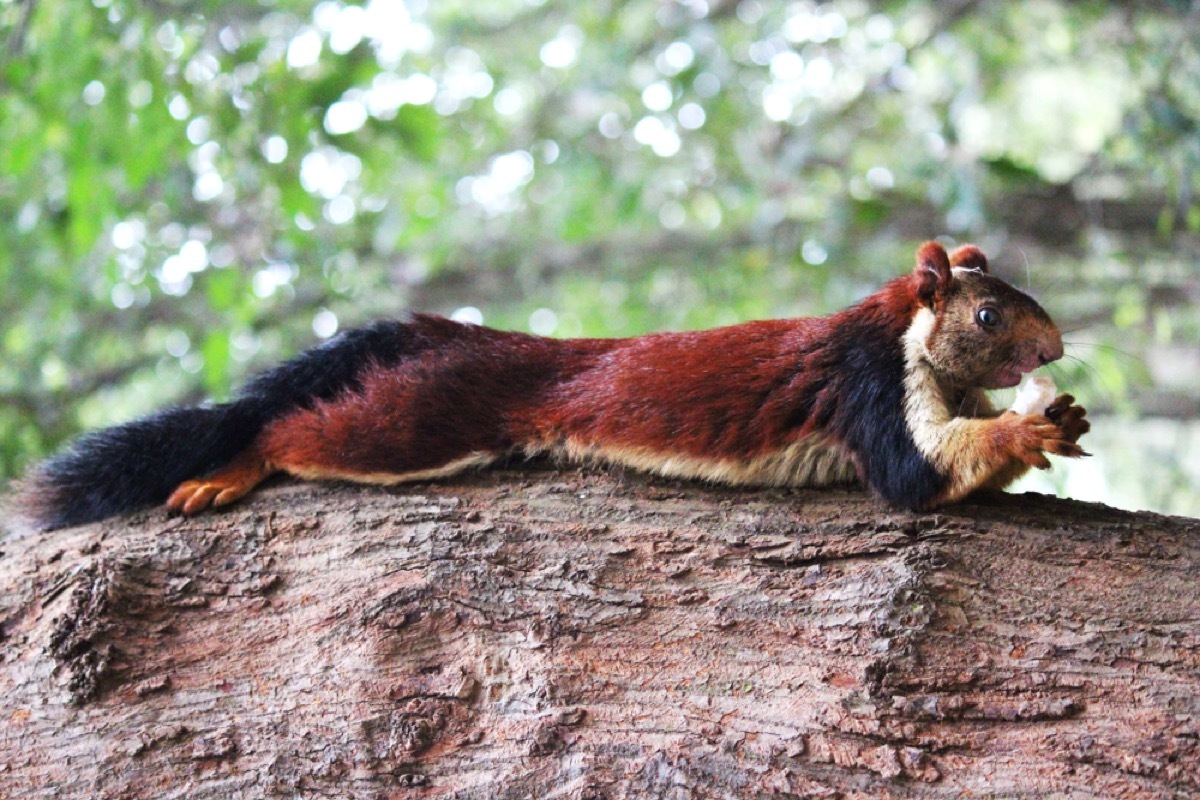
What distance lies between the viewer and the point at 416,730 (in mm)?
2498

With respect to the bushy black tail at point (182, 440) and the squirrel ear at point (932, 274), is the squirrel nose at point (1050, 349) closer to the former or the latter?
the squirrel ear at point (932, 274)

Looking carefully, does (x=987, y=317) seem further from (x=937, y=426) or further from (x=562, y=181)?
(x=562, y=181)

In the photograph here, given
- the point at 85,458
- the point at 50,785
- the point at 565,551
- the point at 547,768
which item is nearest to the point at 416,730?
the point at 547,768

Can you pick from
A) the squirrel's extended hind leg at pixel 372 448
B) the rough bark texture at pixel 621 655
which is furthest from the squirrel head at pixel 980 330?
the squirrel's extended hind leg at pixel 372 448

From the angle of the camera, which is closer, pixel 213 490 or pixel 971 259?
pixel 213 490

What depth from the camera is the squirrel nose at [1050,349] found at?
9.70 feet

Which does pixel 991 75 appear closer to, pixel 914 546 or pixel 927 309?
pixel 927 309

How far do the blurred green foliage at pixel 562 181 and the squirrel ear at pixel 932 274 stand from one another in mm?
1754

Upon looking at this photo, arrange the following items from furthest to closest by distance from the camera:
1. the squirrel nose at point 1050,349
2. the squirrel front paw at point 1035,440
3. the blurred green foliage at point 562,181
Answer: the blurred green foliage at point 562,181 < the squirrel nose at point 1050,349 < the squirrel front paw at point 1035,440

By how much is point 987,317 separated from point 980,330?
4 cm

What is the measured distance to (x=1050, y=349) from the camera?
296cm

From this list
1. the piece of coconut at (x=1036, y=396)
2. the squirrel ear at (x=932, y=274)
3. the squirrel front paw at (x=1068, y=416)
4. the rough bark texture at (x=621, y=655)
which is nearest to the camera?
the rough bark texture at (x=621, y=655)

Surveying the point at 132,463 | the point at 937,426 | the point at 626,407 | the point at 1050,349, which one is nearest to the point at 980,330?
the point at 1050,349

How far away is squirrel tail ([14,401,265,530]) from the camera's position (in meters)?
3.14
